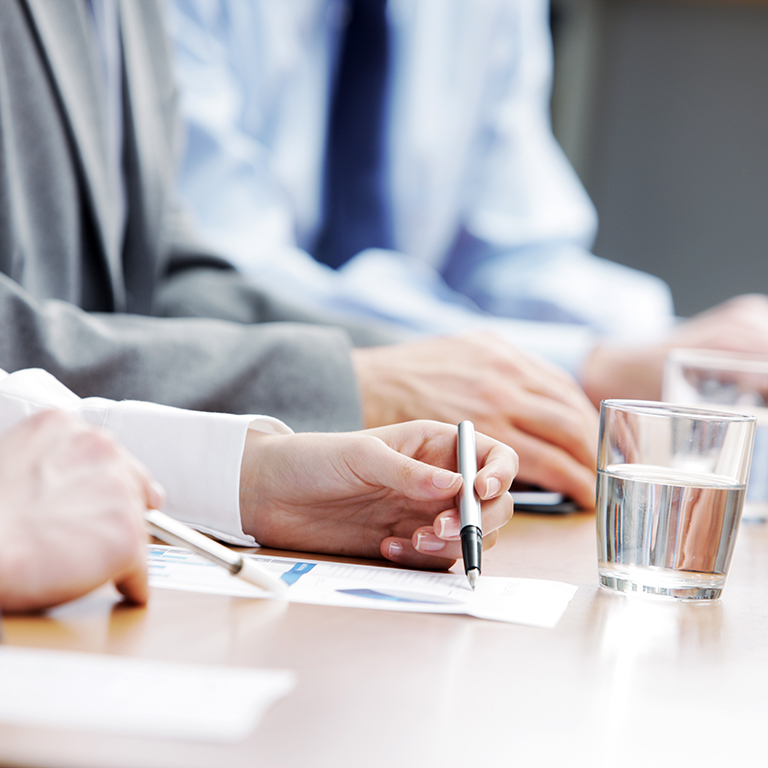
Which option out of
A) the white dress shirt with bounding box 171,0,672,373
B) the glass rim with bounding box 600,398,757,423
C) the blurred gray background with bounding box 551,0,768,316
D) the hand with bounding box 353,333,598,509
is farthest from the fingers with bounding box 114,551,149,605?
the blurred gray background with bounding box 551,0,768,316

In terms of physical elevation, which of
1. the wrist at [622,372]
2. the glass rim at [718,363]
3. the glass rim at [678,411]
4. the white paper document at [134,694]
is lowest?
the wrist at [622,372]

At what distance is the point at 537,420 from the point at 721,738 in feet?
1.30

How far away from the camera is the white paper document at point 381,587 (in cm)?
36

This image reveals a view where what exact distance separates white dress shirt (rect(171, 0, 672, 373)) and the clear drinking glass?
0.39m

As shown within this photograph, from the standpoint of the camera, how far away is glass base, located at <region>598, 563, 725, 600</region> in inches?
16.6

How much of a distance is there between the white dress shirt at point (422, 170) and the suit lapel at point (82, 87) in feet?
2.00

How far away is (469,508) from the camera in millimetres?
414

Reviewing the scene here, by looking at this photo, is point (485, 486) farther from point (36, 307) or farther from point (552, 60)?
point (552, 60)

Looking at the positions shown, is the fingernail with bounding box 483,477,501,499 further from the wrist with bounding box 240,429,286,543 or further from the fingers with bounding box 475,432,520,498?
the wrist with bounding box 240,429,286,543

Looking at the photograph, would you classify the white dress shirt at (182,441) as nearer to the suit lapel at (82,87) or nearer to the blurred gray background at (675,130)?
the suit lapel at (82,87)

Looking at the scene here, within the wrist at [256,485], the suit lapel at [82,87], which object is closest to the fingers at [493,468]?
the wrist at [256,485]

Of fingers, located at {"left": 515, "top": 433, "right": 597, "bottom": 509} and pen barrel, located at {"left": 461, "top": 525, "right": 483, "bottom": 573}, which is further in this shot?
fingers, located at {"left": 515, "top": 433, "right": 597, "bottom": 509}

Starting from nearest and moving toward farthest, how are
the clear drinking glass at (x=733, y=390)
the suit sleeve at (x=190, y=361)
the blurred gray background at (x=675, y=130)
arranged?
the suit sleeve at (x=190, y=361) → the clear drinking glass at (x=733, y=390) → the blurred gray background at (x=675, y=130)

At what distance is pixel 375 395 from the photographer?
684 mm
